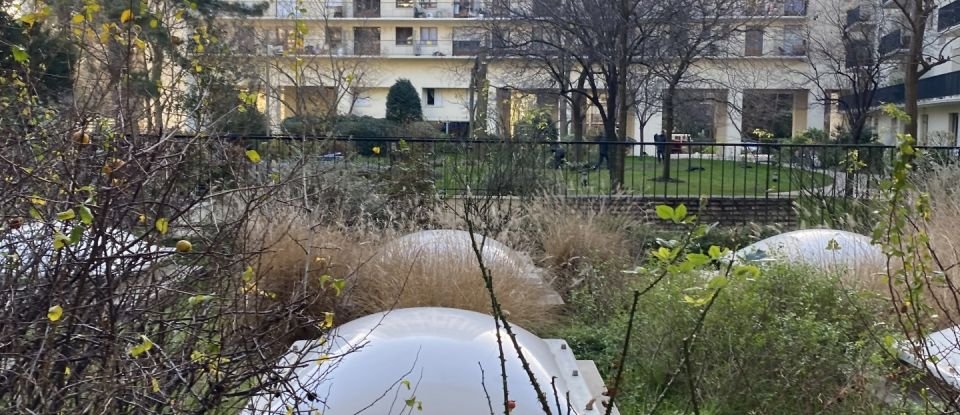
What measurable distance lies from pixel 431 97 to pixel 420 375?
150ft

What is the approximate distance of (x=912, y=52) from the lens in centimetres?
1673

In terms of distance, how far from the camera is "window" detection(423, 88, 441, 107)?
157 feet

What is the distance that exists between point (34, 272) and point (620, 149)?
1103 cm

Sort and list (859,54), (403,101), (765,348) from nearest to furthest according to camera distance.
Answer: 1. (765,348)
2. (859,54)
3. (403,101)

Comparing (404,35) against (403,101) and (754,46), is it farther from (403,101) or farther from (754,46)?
(754,46)

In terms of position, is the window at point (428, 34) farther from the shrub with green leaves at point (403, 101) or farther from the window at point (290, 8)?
the window at point (290, 8)

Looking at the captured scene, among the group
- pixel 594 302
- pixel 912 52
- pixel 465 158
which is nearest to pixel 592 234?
pixel 594 302

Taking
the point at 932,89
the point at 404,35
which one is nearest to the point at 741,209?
the point at 932,89

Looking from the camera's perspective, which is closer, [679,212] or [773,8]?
[679,212]

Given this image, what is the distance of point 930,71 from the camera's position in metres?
32.6

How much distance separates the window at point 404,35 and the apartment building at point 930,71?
976 inches

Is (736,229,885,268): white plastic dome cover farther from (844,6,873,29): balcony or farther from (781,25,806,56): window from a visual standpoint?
(781,25,806,56): window

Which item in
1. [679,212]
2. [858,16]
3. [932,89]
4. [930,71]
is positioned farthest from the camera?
[932,89]

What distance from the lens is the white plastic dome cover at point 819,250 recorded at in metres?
5.66
